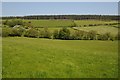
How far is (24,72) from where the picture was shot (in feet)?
41.5

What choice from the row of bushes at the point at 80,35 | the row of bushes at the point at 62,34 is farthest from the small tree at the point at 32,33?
the row of bushes at the point at 80,35

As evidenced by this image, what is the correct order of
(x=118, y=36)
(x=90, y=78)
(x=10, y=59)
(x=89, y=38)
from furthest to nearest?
(x=89, y=38) < (x=118, y=36) < (x=10, y=59) < (x=90, y=78)

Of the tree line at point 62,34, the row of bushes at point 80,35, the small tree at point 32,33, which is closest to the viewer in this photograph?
the row of bushes at point 80,35

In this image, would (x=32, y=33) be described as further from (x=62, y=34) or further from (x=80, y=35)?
(x=80, y=35)

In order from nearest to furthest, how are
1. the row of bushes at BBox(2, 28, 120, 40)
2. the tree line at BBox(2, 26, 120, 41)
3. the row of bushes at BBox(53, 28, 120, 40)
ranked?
1. the row of bushes at BBox(53, 28, 120, 40)
2. the tree line at BBox(2, 26, 120, 41)
3. the row of bushes at BBox(2, 28, 120, 40)

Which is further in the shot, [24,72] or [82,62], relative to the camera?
[82,62]

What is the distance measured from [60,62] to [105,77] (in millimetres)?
3729

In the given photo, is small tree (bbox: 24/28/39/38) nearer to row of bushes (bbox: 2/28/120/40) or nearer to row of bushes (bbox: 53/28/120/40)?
row of bushes (bbox: 2/28/120/40)

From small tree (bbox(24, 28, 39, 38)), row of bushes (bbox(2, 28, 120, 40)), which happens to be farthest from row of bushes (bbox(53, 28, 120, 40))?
small tree (bbox(24, 28, 39, 38))

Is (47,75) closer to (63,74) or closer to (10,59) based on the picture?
(63,74)

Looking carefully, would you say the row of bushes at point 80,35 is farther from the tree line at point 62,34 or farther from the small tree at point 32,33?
the small tree at point 32,33

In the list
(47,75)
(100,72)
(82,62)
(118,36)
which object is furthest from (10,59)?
(118,36)

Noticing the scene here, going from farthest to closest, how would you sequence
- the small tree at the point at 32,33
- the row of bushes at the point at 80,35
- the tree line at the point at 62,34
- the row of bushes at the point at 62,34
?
1. the small tree at the point at 32,33
2. the row of bushes at the point at 62,34
3. the tree line at the point at 62,34
4. the row of bushes at the point at 80,35

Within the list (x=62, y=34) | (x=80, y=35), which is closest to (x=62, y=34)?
(x=62, y=34)
